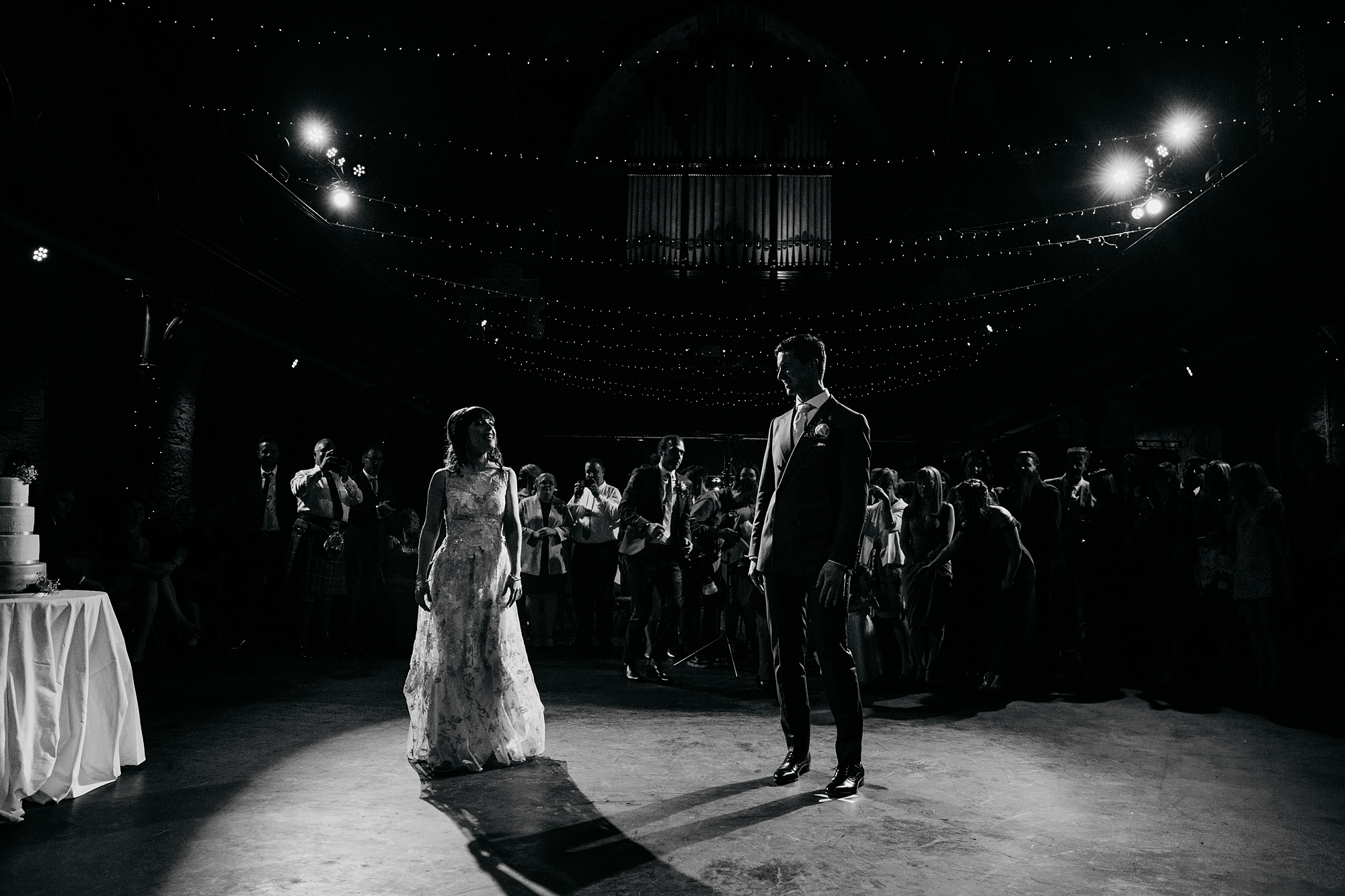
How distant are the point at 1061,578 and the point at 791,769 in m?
4.03

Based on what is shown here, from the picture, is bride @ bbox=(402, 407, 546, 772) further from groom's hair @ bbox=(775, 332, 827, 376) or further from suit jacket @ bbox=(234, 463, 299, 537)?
suit jacket @ bbox=(234, 463, 299, 537)

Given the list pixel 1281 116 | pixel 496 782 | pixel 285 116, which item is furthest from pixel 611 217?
pixel 496 782

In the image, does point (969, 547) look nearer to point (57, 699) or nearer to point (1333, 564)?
point (1333, 564)

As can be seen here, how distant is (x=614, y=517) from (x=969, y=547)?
3045mm

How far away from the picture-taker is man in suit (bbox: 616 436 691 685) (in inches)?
239

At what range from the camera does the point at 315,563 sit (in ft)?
23.1

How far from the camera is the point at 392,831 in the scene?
277 centimetres

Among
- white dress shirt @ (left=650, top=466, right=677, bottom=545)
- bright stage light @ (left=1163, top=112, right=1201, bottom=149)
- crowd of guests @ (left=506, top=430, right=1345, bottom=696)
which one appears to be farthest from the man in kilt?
bright stage light @ (left=1163, top=112, right=1201, bottom=149)

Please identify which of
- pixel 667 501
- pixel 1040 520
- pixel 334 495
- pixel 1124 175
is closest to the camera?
pixel 667 501

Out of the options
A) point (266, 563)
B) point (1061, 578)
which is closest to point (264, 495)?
point (266, 563)

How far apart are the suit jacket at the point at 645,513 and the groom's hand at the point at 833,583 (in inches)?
119

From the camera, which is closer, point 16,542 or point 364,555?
point 16,542

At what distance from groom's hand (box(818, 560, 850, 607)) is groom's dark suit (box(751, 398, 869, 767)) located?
0.10 ft

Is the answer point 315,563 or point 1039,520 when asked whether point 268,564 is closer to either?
point 315,563
